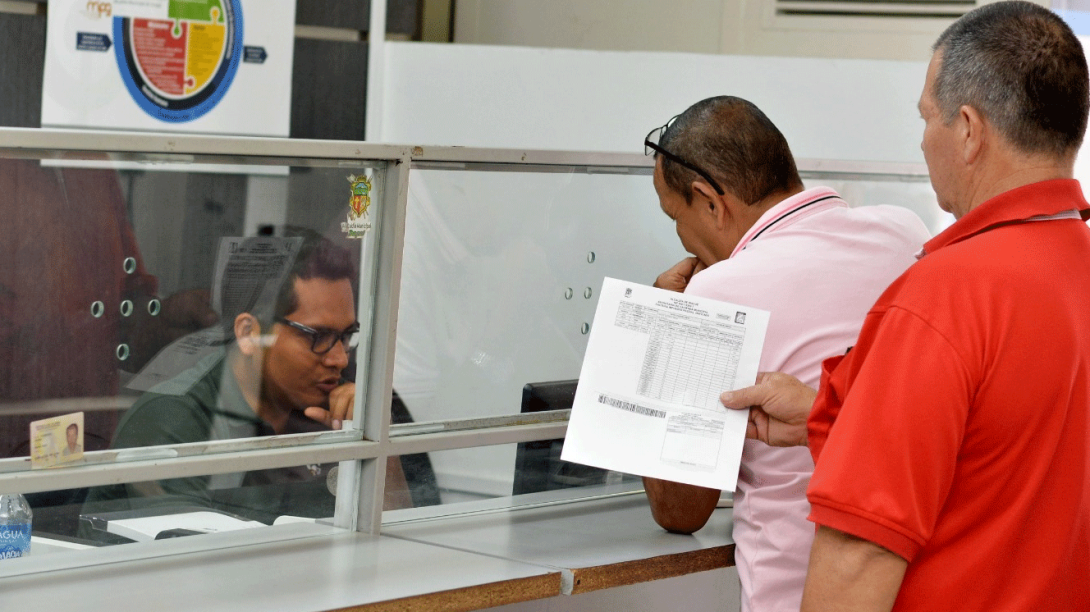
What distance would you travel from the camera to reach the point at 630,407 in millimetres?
1419

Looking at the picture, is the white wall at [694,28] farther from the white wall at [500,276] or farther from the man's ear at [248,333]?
the man's ear at [248,333]

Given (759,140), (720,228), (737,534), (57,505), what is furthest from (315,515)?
(759,140)

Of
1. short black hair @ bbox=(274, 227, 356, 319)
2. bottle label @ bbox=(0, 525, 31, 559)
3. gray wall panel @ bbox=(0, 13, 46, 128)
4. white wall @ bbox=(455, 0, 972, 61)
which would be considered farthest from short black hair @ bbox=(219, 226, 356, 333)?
white wall @ bbox=(455, 0, 972, 61)

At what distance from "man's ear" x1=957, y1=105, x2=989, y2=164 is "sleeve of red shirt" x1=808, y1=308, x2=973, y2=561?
0.58 feet

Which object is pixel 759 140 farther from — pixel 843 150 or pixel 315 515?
pixel 843 150

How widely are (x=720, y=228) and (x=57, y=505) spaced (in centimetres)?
97

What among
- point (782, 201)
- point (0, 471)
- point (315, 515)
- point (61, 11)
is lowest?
point (315, 515)

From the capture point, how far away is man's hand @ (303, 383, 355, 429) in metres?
1.61

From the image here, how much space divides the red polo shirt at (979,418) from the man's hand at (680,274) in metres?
0.72

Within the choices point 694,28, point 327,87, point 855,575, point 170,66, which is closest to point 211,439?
point 855,575

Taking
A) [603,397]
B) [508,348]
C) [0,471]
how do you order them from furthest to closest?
[508,348]
[603,397]
[0,471]

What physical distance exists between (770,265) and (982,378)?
43 cm

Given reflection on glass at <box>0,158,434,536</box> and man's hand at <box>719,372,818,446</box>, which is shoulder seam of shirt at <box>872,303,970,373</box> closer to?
man's hand at <box>719,372,818,446</box>

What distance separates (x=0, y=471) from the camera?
130cm
